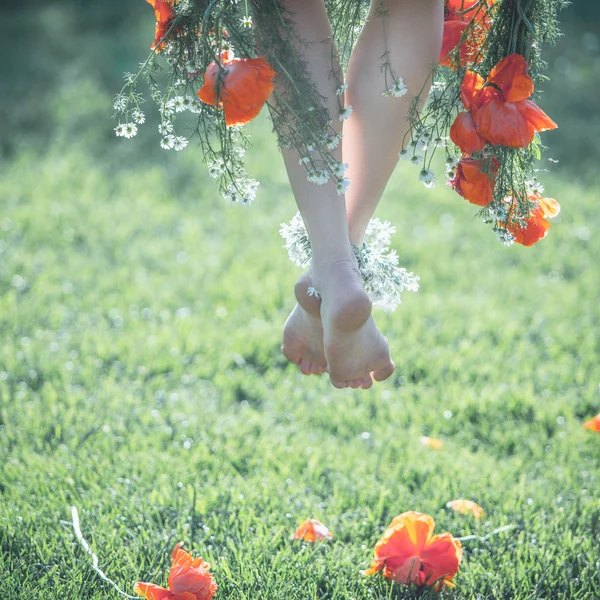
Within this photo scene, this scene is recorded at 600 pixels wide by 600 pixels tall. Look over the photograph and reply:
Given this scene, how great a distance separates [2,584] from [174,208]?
8.75 ft

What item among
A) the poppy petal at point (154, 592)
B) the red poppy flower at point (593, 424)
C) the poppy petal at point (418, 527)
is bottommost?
the poppy petal at point (154, 592)

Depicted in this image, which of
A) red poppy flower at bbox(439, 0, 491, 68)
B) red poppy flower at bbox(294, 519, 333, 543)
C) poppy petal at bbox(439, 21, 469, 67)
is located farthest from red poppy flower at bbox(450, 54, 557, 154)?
red poppy flower at bbox(294, 519, 333, 543)

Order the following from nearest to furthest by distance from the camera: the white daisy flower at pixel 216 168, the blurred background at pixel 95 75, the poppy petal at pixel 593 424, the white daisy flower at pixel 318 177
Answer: the white daisy flower at pixel 318 177 → the white daisy flower at pixel 216 168 → the poppy petal at pixel 593 424 → the blurred background at pixel 95 75

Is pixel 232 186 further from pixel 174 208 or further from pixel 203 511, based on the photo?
pixel 174 208

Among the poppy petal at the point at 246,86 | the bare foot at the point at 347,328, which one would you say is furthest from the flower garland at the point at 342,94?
the bare foot at the point at 347,328

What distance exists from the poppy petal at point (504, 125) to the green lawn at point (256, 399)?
92 centimetres

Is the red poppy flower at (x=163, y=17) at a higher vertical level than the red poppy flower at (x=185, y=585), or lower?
higher

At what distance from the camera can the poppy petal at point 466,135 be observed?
5.31 ft

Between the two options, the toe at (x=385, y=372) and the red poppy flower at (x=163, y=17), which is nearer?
the red poppy flower at (x=163, y=17)

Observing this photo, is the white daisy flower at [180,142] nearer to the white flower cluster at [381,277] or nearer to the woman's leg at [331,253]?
the woman's leg at [331,253]

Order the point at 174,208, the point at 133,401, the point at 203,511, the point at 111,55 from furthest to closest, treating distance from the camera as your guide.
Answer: the point at 111,55
the point at 174,208
the point at 133,401
the point at 203,511

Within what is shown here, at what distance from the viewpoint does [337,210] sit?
173 cm

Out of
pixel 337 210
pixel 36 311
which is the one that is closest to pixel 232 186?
pixel 337 210

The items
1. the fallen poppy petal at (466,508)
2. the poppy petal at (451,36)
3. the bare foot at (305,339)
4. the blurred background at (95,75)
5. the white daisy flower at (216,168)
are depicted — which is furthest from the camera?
the blurred background at (95,75)
